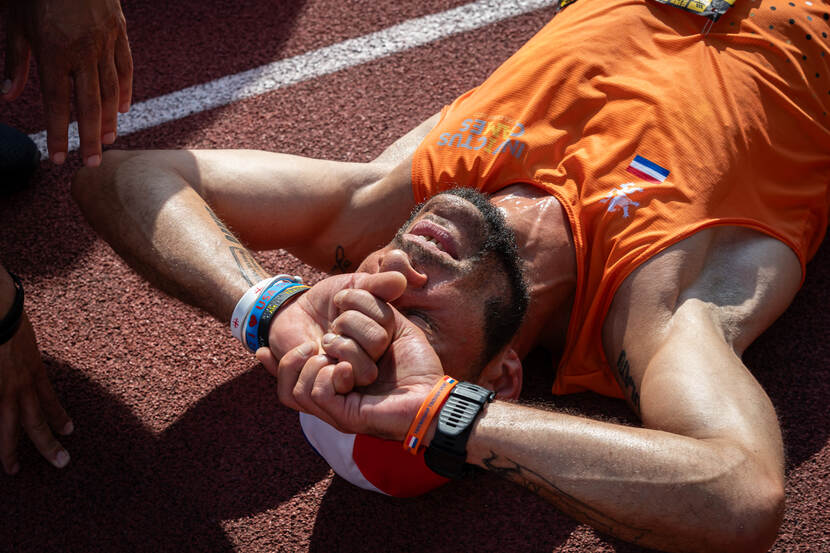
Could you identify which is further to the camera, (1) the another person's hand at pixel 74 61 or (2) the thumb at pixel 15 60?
(2) the thumb at pixel 15 60

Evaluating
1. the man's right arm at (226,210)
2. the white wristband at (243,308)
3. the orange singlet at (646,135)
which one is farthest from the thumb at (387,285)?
the orange singlet at (646,135)

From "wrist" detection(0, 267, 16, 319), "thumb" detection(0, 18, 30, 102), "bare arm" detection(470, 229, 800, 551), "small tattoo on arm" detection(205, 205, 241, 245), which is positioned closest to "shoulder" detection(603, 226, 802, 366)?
"bare arm" detection(470, 229, 800, 551)

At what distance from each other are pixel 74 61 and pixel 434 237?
1.16 m

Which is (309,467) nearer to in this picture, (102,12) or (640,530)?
(640,530)

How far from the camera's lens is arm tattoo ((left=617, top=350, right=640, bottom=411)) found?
2.21 meters

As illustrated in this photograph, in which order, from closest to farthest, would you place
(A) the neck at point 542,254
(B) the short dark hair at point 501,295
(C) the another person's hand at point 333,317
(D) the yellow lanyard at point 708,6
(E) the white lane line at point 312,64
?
(C) the another person's hand at point 333,317, (B) the short dark hair at point 501,295, (A) the neck at point 542,254, (D) the yellow lanyard at point 708,6, (E) the white lane line at point 312,64

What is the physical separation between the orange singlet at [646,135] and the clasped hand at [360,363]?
646 millimetres

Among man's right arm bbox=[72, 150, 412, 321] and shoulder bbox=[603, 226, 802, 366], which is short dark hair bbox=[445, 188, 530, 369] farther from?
man's right arm bbox=[72, 150, 412, 321]

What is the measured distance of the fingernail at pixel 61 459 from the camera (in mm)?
2393

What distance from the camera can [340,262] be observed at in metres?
2.74

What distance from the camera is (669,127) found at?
243cm

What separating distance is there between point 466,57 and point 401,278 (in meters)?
2.05

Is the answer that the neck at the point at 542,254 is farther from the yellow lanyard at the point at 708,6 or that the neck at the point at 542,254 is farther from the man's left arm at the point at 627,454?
the yellow lanyard at the point at 708,6

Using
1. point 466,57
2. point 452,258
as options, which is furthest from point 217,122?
point 452,258
